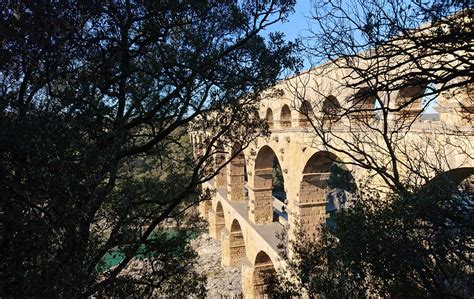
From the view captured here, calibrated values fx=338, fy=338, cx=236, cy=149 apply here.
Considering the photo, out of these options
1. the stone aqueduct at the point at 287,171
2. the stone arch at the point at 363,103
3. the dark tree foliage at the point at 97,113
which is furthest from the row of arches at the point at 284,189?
the dark tree foliage at the point at 97,113

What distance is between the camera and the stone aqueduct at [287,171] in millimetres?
6520

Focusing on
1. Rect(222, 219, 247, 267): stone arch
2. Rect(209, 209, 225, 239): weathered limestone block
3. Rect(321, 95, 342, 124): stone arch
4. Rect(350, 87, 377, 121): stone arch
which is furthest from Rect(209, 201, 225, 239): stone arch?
Rect(350, 87, 377, 121): stone arch

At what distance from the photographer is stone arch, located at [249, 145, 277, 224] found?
15.7 m

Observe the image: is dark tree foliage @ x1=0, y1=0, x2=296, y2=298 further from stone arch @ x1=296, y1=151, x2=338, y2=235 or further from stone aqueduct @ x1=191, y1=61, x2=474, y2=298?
stone arch @ x1=296, y1=151, x2=338, y2=235

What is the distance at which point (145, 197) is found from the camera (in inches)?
197

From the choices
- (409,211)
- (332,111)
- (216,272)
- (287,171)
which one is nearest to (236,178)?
(216,272)

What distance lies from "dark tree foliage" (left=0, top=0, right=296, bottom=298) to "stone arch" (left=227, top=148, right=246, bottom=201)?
13872 millimetres

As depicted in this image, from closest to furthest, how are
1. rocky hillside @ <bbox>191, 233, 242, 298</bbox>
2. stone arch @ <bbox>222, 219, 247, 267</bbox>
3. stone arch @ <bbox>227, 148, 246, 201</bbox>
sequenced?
rocky hillside @ <bbox>191, 233, 242, 298</bbox> → stone arch @ <bbox>222, 219, 247, 267</bbox> → stone arch @ <bbox>227, 148, 246, 201</bbox>

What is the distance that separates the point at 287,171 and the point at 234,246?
8.87 meters

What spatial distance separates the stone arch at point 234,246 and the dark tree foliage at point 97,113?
14.2 meters

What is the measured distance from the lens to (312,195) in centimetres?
1161

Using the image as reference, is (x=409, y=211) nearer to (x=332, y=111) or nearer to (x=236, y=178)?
(x=332, y=111)

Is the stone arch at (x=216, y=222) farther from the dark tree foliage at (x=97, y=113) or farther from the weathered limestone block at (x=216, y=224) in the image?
the dark tree foliage at (x=97, y=113)

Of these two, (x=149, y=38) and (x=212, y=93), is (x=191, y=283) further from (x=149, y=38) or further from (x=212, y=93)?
(x=149, y=38)
